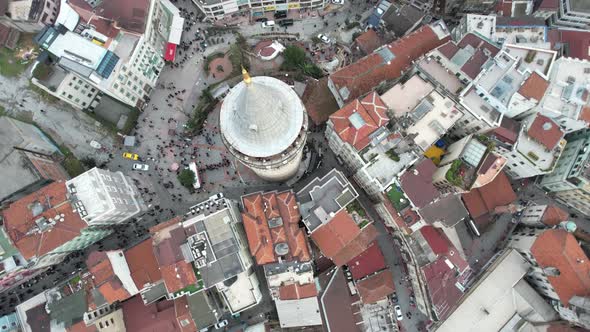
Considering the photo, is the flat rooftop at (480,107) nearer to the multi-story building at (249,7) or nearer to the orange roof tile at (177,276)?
the multi-story building at (249,7)

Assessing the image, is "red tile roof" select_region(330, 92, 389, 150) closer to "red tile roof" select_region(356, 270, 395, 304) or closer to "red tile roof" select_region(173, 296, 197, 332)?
"red tile roof" select_region(356, 270, 395, 304)

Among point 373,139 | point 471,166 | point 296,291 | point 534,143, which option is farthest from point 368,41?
point 296,291

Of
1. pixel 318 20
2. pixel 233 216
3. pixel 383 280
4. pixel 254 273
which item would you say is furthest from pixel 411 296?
pixel 318 20

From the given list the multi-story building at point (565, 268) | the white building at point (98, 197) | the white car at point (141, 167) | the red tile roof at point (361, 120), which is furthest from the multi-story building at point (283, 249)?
the multi-story building at point (565, 268)

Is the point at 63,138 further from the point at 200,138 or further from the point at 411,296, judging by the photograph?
the point at 411,296

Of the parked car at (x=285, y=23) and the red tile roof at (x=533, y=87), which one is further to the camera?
the parked car at (x=285, y=23)
